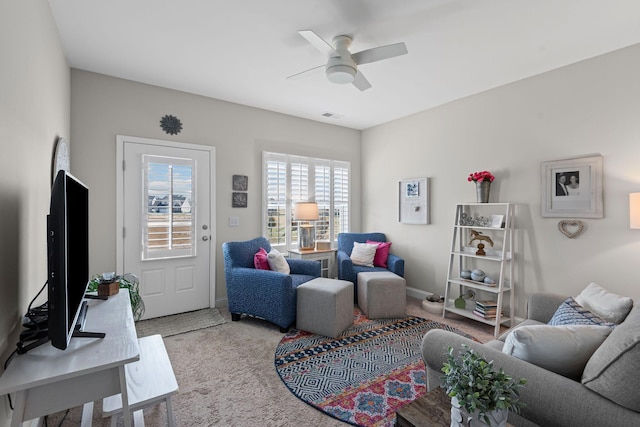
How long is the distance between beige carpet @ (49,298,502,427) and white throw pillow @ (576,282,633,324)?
1.35 m

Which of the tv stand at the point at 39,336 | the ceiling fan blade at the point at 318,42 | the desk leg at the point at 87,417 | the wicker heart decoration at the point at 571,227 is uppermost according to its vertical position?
the ceiling fan blade at the point at 318,42

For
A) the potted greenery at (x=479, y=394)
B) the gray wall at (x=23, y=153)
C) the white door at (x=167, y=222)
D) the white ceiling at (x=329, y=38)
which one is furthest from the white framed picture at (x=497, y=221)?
the gray wall at (x=23, y=153)

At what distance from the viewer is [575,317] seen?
64.9 inches

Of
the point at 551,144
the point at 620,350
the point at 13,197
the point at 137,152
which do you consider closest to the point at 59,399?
the point at 13,197

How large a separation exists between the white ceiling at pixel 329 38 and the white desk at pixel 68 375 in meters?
2.18

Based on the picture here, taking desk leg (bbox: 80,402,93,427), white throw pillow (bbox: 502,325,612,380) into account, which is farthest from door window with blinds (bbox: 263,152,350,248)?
white throw pillow (bbox: 502,325,612,380)

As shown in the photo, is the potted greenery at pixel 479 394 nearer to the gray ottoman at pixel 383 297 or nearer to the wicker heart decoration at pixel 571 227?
the gray ottoman at pixel 383 297

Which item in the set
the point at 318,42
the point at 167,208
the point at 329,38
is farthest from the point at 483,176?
the point at 167,208

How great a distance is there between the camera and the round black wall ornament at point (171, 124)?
3.56 metres

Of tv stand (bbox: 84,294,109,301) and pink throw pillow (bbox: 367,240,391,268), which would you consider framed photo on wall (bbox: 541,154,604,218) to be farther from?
tv stand (bbox: 84,294,109,301)

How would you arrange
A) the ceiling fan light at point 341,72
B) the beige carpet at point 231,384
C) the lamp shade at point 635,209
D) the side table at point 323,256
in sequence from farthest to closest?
the side table at point 323,256, the ceiling fan light at point 341,72, the lamp shade at point 635,209, the beige carpet at point 231,384

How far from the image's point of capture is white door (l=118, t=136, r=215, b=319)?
11.0 ft

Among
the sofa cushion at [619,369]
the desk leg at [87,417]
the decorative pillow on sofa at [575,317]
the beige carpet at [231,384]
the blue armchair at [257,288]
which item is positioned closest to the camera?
Answer: the sofa cushion at [619,369]

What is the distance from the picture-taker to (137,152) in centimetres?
339
